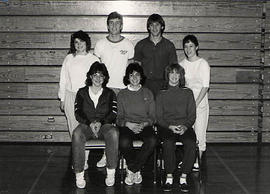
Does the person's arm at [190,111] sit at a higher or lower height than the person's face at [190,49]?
lower

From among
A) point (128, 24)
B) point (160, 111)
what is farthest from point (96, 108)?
point (128, 24)

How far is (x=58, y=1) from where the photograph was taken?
7.24 metres

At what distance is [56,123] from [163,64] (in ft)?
7.11

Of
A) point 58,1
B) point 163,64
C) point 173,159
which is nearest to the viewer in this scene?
point 173,159

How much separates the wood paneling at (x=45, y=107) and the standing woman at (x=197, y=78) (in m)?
1.45

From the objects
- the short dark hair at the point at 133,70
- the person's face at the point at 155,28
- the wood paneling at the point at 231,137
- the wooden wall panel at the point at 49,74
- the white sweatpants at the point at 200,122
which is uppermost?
the person's face at the point at 155,28

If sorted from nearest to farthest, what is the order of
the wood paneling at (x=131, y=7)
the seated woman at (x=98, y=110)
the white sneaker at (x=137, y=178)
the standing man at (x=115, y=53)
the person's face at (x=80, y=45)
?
1. the seated woman at (x=98, y=110)
2. the white sneaker at (x=137, y=178)
3. the person's face at (x=80, y=45)
4. the standing man at (x=115, y=53)
5. the wood paneling at (x=131, y=7)

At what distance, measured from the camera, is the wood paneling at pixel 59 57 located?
288 inches

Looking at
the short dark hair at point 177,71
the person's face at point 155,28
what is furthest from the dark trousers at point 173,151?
the person's face at point 155,28

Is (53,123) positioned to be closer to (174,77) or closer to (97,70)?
(97,70)

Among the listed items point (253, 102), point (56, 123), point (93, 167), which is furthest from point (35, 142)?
point (253, 102)

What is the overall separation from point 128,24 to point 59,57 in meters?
1.10

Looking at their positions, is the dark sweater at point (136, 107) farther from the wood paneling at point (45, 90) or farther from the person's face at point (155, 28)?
the wood paneling at point (45, 90)

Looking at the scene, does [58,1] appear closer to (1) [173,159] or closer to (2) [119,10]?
(2) [119,10]
